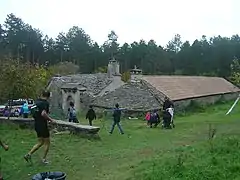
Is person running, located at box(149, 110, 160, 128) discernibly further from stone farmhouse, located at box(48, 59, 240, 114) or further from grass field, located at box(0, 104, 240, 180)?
stone farmhouse, located at box(48, 59, 240, 114)

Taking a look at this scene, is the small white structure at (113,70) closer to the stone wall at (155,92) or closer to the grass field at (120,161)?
the stone wall at (155,92)

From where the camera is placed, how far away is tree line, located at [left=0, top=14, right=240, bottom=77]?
240 feet

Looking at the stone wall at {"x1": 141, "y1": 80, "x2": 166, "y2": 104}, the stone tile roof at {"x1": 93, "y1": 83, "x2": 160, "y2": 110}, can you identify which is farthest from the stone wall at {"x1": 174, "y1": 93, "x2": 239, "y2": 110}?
the stone tile roof at {"x1": 93, "y1": 83, "x2": 160, "y2": 110}

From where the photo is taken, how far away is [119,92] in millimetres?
35406

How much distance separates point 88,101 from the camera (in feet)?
118

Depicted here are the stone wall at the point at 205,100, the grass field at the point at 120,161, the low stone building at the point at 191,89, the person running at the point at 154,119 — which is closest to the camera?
the grass field at the point at 120,161

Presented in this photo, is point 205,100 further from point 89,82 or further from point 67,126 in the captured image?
point 67,126

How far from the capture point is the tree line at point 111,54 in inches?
2876

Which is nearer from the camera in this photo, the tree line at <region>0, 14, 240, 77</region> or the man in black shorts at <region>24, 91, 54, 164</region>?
the man in black shorts at <region>24, 91, 54, 164</region>

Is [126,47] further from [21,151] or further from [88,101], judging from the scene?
[21,151]

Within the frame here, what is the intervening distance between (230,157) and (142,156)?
9.72 feet

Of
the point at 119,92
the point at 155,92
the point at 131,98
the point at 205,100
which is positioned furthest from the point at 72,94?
the point at 205,100

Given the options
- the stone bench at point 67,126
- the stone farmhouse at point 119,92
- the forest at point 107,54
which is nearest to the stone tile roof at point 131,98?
the stone farmhouse at point 119,92

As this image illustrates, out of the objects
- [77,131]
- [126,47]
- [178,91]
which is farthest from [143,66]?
[77,131]
